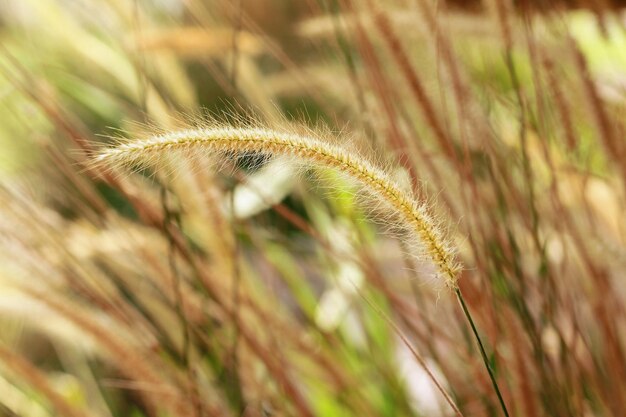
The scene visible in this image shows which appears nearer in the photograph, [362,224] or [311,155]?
[311,155]

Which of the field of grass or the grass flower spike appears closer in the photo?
the grass flower spike

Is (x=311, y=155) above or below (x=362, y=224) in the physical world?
below

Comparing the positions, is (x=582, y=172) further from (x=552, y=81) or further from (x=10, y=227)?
(x=10, y=227)

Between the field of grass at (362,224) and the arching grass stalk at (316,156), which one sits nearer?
the arching grass stalk at (316,156)

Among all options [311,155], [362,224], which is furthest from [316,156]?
[362,224]

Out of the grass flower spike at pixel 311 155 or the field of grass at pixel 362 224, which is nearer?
the grass flower spike at pixel 311 155

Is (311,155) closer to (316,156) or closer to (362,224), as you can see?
(316,156)

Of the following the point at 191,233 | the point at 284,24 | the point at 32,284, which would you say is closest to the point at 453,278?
the point at 32,284

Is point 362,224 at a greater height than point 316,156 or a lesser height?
greater
